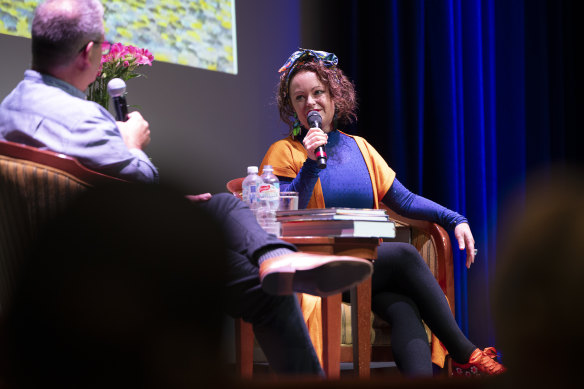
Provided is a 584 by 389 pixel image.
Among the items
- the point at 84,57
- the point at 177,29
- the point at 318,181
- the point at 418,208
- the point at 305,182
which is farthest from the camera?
the point at 177,29

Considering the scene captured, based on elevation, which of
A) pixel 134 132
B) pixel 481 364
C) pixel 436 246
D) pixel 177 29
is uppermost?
pixel 177 29

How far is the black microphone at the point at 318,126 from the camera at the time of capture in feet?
5.72

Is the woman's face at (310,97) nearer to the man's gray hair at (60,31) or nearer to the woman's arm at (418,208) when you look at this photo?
the woman's arm at (418,208)

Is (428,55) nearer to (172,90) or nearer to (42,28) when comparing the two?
(172,90)

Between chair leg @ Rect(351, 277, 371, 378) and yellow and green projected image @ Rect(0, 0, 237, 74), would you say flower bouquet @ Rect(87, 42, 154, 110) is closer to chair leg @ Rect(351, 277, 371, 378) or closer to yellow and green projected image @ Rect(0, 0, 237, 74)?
yellow and green projected image @ Rect(0, 0, 237, 74)

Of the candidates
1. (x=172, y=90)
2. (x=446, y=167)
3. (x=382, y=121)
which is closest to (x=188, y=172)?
(x=172, y=90)

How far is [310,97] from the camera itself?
6.97ft

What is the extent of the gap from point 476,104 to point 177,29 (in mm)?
1292

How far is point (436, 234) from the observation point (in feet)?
6.79

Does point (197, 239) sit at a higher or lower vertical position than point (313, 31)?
lower

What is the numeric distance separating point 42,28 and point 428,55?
1.92m

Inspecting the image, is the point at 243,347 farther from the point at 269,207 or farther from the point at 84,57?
the point at 84,57

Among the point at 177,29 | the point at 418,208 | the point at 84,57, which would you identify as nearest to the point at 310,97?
the point at 418,208

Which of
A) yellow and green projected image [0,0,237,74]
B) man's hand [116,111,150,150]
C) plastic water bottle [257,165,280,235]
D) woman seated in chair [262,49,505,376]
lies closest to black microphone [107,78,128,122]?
man's hand [116,111,150,150]
